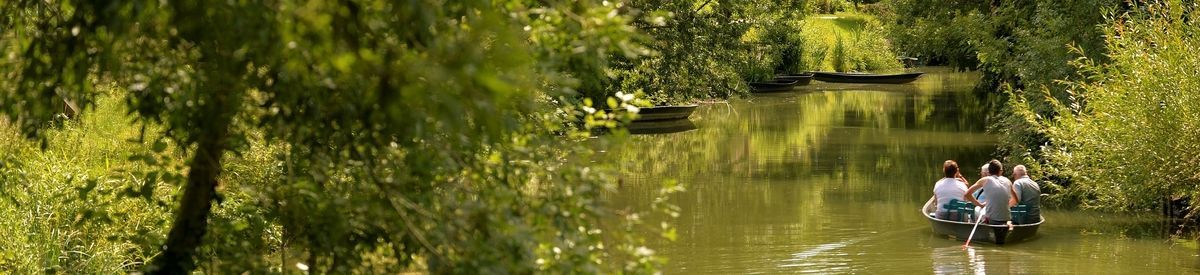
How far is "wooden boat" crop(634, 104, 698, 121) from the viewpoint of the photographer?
2888 centimetres

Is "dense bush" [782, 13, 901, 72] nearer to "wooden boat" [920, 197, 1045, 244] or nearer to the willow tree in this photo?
"wooden boat" [920, 197, 1045, 244]

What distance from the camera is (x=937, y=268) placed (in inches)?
539

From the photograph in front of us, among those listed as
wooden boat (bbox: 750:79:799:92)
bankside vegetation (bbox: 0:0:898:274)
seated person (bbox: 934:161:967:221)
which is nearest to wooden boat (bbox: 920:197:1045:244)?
seated person (bbox: 934:161:967:221)

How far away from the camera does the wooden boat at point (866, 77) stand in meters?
46.2

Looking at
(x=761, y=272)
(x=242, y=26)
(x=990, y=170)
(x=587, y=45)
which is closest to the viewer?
(x=242, y=26)

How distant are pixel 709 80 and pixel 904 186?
23.4 ft

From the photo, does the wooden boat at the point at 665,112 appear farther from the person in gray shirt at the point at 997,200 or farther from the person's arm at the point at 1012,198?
the person in gray shirt at the point at 997,200

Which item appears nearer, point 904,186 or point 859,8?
point 904,186

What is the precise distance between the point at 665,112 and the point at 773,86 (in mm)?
13839

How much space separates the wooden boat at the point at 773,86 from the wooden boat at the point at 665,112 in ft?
39.8

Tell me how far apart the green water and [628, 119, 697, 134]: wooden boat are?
466 mm

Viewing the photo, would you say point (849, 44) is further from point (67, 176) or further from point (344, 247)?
point (344, 247)

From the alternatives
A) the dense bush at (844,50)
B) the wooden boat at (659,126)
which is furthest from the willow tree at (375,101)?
the dense bush at (844,50)

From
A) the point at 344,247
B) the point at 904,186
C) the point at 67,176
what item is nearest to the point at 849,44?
the point at 904,186
